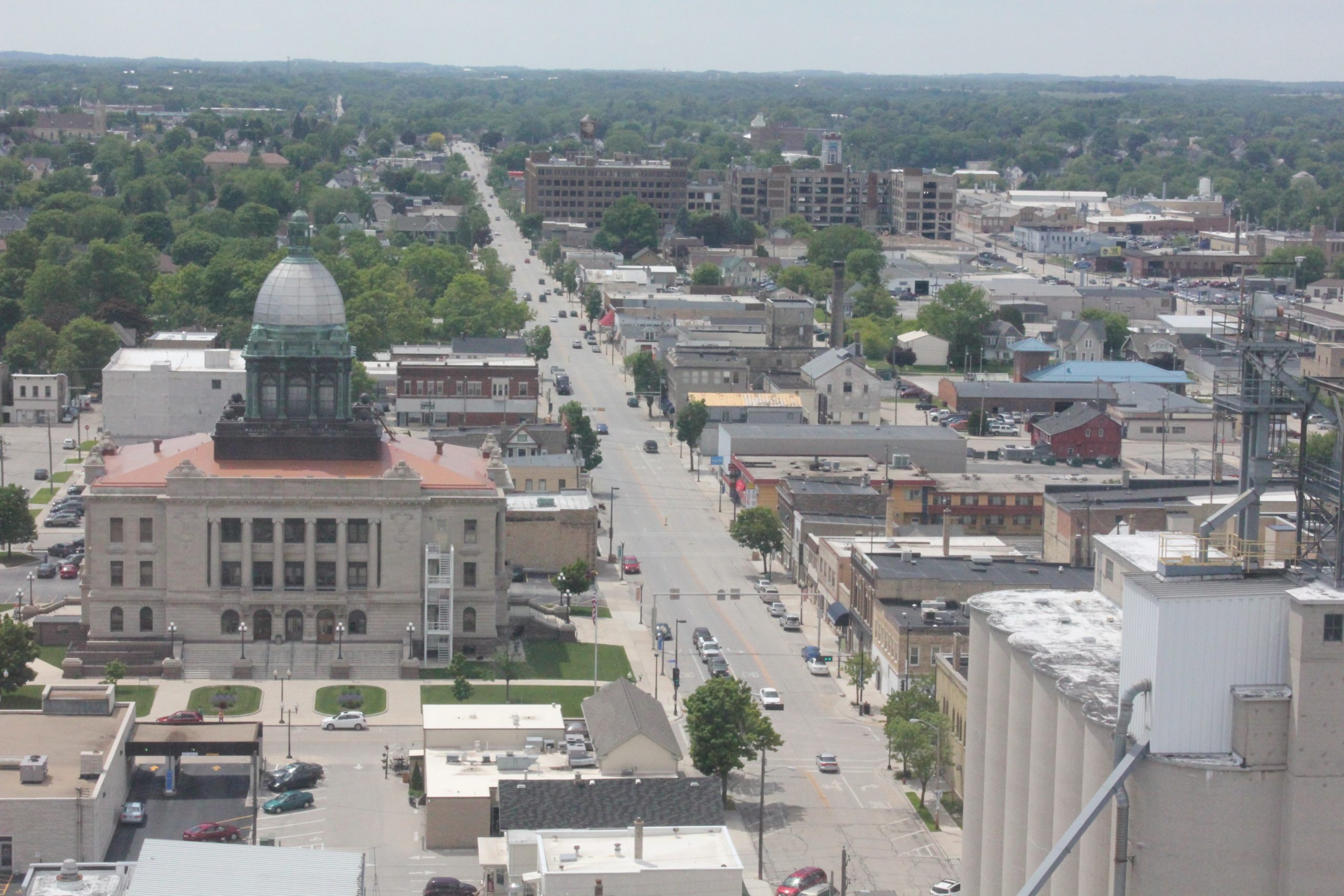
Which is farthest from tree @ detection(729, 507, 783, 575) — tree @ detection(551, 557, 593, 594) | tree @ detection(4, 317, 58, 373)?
tree @ detection(4, 317, 58, 373)

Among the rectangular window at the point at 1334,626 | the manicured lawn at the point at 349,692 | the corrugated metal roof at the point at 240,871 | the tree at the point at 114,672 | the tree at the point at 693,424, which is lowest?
the manicured lawn at the point at 349,692

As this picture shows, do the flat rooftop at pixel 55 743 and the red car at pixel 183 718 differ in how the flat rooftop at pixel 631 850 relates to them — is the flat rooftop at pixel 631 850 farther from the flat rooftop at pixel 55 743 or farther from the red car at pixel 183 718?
the red car at pixel 183 718

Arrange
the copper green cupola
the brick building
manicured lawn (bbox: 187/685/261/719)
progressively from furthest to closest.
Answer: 1. the brick building
2. the copper green cupola
3. manicured lawn (bbox: 187/685/261/719)

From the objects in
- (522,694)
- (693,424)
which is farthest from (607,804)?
(693,424)

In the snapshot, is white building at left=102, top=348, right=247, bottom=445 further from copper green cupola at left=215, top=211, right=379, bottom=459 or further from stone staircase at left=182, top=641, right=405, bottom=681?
stone staircase at left=182, top=641, right=405, bottom=681

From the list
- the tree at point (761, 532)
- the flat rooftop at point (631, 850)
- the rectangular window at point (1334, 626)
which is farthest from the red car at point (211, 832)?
the tree at point (761, 532)

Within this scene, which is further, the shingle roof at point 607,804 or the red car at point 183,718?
the red car at point 183,718
